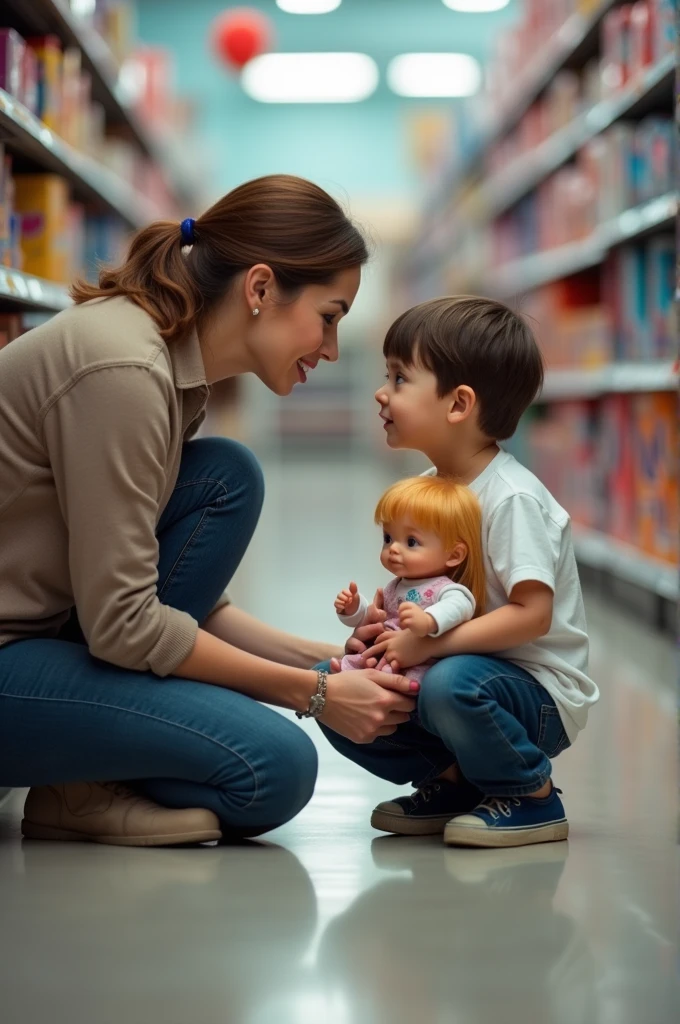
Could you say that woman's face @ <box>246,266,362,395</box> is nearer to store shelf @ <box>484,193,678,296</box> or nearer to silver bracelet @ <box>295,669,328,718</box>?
silver bracelet @ <box>295,669,328,718</box>

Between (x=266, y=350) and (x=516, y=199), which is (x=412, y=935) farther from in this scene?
(x=516, y=199)

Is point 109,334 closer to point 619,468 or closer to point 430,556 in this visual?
point 430,556

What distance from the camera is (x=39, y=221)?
291 centimetres

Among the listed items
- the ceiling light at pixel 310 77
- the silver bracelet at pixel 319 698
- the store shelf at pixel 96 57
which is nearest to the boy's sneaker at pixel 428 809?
the silver bracelet at pixel 319 698

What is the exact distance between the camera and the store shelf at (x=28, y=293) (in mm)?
2166

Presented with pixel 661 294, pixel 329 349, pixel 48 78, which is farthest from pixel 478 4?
pixel 329 349

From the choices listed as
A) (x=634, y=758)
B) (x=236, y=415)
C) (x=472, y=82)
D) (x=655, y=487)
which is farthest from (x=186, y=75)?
(x=634, y=758)

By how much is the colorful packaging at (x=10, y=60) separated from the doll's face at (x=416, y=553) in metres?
1.24

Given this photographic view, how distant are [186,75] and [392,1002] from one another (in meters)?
13.7

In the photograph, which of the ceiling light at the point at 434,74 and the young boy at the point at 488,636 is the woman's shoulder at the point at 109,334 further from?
the ceiling light at the point at 434,74

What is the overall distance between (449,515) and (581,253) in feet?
10.1

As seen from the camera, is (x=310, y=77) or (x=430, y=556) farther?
(x=310, y=77)

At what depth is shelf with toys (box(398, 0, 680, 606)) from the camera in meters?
3.53

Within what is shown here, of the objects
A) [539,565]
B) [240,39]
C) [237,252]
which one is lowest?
[539,565]
